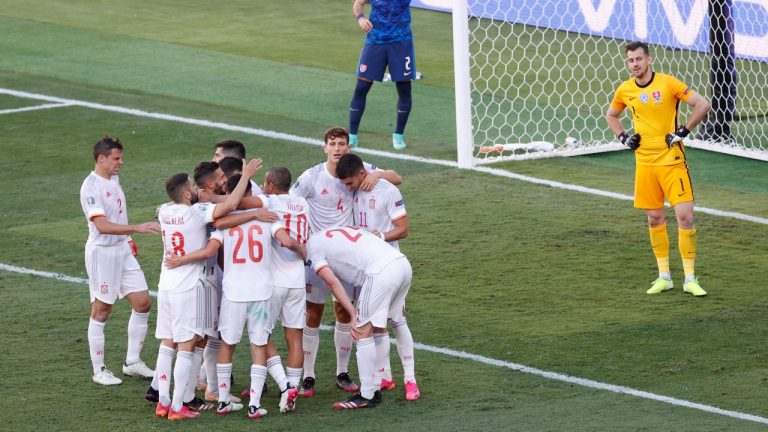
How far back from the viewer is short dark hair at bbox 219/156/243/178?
8930mm

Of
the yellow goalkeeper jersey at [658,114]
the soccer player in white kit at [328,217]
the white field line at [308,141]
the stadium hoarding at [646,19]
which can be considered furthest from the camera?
the stadium hoarding at [646,19]

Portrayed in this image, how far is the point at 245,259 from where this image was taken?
8602 millimetres

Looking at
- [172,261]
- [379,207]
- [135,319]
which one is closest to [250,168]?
[172,261]

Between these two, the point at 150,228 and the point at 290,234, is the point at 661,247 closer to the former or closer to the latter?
the point at 290,234

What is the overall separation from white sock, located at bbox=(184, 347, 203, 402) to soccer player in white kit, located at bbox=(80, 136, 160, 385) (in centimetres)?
78

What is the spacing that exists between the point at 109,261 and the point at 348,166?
181cm

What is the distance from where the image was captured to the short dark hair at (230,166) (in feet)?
29.3

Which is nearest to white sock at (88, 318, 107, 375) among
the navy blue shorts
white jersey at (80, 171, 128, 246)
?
white jersey at (80, 171, 128, 246)

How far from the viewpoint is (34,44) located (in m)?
22.0

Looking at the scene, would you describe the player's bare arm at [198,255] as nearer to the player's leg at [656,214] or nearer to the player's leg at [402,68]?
the player's leg at [656,214]

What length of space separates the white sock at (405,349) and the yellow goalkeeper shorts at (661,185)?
3.14 meters

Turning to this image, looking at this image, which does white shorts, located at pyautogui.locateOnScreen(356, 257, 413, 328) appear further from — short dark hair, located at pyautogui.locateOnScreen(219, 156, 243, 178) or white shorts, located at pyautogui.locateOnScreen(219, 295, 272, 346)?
short dark hair, located at pyautogui.locateOnScreen(219, 156, 243, 178)

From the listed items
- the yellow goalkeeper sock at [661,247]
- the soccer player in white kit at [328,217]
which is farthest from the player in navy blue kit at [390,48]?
the soccer player in white kit at [328,217]

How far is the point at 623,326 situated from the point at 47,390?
4.16 metres
